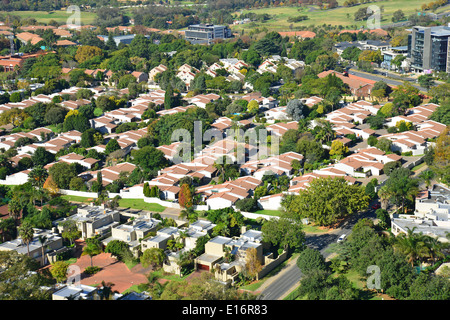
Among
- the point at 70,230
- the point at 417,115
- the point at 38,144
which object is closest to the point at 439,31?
the point at 417,115

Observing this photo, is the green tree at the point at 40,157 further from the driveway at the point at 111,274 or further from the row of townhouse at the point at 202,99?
the row of townhouse at the point at 202,99

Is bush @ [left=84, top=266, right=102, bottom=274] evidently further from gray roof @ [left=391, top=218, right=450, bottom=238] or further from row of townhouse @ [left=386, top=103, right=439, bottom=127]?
row of townhouse @ [left=386, top=103, right=439, bottom=127]

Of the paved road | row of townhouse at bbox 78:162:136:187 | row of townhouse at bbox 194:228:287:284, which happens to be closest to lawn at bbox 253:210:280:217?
the paved road

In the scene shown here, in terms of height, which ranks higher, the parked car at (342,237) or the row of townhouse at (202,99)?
the row of townhouse at (202,99)

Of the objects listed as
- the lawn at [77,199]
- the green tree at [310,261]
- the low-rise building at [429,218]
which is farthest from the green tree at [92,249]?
the low-rise building at [429,218]

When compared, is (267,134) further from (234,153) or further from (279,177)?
(279,177)
